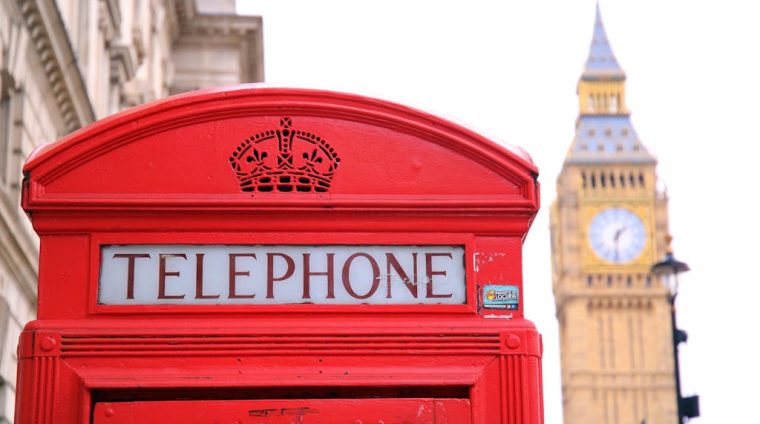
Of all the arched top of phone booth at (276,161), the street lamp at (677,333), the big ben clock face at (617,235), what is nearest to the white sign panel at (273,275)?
the arched top of phone booth at (276,161)

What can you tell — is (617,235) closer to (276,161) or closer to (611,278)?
(611,278)

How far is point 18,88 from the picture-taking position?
41.3ft

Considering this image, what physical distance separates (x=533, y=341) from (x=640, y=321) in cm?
9276

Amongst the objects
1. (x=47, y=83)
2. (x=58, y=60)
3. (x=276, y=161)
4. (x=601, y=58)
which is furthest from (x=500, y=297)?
(x=601, y=58)

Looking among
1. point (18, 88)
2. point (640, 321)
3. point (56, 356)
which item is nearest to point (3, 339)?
point (18, 88)

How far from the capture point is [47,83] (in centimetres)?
1387

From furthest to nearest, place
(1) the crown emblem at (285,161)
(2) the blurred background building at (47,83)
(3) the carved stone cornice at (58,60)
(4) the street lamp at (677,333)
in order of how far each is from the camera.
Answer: (4) the street lamp at (677,333) → (3) the carved stone cornice at (58,60) → (2) the blurred background building at (47,83) → (1) the crown emblem at (285,161)

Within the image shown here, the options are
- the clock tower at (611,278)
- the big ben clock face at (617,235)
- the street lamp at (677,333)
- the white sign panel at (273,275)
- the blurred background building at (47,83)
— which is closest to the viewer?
the white sign panel at (273,275)

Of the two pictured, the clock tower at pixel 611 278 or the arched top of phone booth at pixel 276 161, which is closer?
the arched top of phone booth at pixel 276 161

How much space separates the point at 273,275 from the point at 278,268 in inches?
0.8

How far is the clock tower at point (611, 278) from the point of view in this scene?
93.0 m

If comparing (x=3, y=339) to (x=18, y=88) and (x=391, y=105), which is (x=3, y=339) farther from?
(x=391, y=105)

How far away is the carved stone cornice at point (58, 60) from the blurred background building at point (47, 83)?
0.01m

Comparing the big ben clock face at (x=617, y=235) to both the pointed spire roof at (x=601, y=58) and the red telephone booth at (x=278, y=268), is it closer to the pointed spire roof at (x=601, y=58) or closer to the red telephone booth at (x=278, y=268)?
the pointed spire roof at (x=601, y=58)
